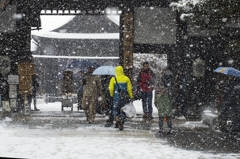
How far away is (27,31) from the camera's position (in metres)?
16.4

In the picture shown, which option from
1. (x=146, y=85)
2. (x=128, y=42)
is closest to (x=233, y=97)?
(x=146, y=85)

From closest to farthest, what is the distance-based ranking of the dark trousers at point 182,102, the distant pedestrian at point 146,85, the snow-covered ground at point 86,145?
the snow-covered ground at point 86,145 < the distant pedestrian at point 146,85 < the dark trousers at point 182,102

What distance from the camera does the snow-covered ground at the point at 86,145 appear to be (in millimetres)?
6328

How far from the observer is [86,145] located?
24.1 feet

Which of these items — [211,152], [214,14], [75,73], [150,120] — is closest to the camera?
[211,152]

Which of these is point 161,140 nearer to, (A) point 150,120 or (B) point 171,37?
(A) point 150,120

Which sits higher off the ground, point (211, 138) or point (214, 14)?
point (214, 14)

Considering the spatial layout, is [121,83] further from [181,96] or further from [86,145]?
[181,96]

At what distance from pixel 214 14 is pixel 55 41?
24.2 metres

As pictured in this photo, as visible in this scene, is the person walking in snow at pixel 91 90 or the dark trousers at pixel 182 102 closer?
the person walking in snow at pixel 91 90

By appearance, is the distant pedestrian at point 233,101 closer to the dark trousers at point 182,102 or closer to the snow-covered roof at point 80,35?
the dark trousers at point 182,102

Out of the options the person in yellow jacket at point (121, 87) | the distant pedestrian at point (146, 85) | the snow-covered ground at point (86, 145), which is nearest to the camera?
the snow-covered ground at point (86, 145)

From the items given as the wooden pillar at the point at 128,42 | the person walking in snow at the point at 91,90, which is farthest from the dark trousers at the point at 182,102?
the person walking in snow at the point at 91,90

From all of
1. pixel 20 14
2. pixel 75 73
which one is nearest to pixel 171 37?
pixel 20 14
